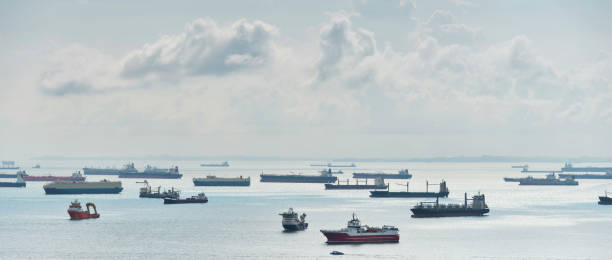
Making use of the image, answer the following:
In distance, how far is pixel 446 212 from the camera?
153 metres

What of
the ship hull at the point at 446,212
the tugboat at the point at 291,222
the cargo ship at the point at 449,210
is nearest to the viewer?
the tugboat at the point at 291,222

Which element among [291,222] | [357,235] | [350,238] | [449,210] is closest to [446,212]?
[449,210]

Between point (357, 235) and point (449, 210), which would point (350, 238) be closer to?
point (357, 235)

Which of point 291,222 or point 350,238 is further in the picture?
point 291,222

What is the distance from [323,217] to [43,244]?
55.6m

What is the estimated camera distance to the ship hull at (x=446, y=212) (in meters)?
150

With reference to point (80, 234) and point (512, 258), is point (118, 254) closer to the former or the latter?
point (80, 234)

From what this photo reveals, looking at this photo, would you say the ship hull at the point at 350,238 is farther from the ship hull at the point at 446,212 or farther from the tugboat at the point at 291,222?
the ship hull at the point at 446,212

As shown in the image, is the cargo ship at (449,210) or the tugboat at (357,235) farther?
the cargo ship at (449,210)

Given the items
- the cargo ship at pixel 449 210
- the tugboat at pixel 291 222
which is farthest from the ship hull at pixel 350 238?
the cargo ship at pixel 449 210

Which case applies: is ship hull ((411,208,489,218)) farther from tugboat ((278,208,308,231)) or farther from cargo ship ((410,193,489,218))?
tugboat ((278,208,308,231))

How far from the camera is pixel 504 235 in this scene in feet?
392

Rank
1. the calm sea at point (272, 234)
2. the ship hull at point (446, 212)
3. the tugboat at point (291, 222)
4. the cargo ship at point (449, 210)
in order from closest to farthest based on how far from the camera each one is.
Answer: the calm sea at point (272, 234), the tugboat at point (291, 222), the ship hull at point (446, 212), the cargo ship at point (449, 210)

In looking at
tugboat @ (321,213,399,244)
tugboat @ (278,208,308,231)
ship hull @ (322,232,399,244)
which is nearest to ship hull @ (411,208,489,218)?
tugboat @ (278,208,308,231)
